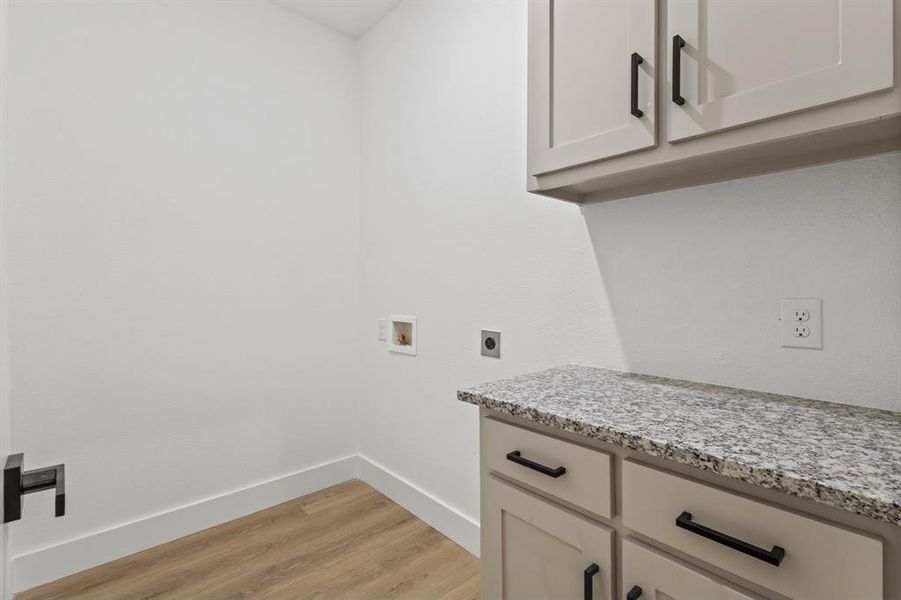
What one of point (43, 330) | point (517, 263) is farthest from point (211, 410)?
point (517, 263)

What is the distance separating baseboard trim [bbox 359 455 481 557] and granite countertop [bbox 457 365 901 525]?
3.40 ft

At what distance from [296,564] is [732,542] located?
1751 millimetres

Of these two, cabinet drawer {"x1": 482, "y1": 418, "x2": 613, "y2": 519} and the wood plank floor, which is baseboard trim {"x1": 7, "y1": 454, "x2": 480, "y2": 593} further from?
cabinet drawer {"x1": 482, "y1": 418, "x2": 613, "y2": 519}

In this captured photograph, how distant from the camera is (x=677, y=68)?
1000mm

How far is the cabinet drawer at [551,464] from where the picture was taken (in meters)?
0.95

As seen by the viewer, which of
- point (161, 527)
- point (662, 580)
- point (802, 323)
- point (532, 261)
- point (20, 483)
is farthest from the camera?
point (161, 527)

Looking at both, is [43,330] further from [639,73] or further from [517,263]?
[639,73]

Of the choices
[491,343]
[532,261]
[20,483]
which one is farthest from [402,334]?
[20,483]

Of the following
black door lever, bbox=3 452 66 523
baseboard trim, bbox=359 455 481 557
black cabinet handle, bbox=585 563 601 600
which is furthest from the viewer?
baseboard trim, bbox=359 455 481 557

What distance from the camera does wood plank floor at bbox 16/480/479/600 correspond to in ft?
5.73

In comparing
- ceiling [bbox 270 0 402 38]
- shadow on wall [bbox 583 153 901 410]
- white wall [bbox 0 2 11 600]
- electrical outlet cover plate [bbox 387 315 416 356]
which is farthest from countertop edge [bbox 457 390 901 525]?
ceiling [bbox 270 0 402 38]

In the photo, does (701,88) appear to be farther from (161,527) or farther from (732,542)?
(161,527)

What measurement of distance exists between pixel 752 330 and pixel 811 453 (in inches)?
19.6

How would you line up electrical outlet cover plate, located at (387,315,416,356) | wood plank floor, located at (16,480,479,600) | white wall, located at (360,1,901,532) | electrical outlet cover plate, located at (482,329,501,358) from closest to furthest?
white wall, located at (360,1,901,532), wood plank floor, located at (16,480,479,600), electrical outlet cover plate, located at (482,329,501,358), electrical outlet cover plate, located at (387,315,416,356)
